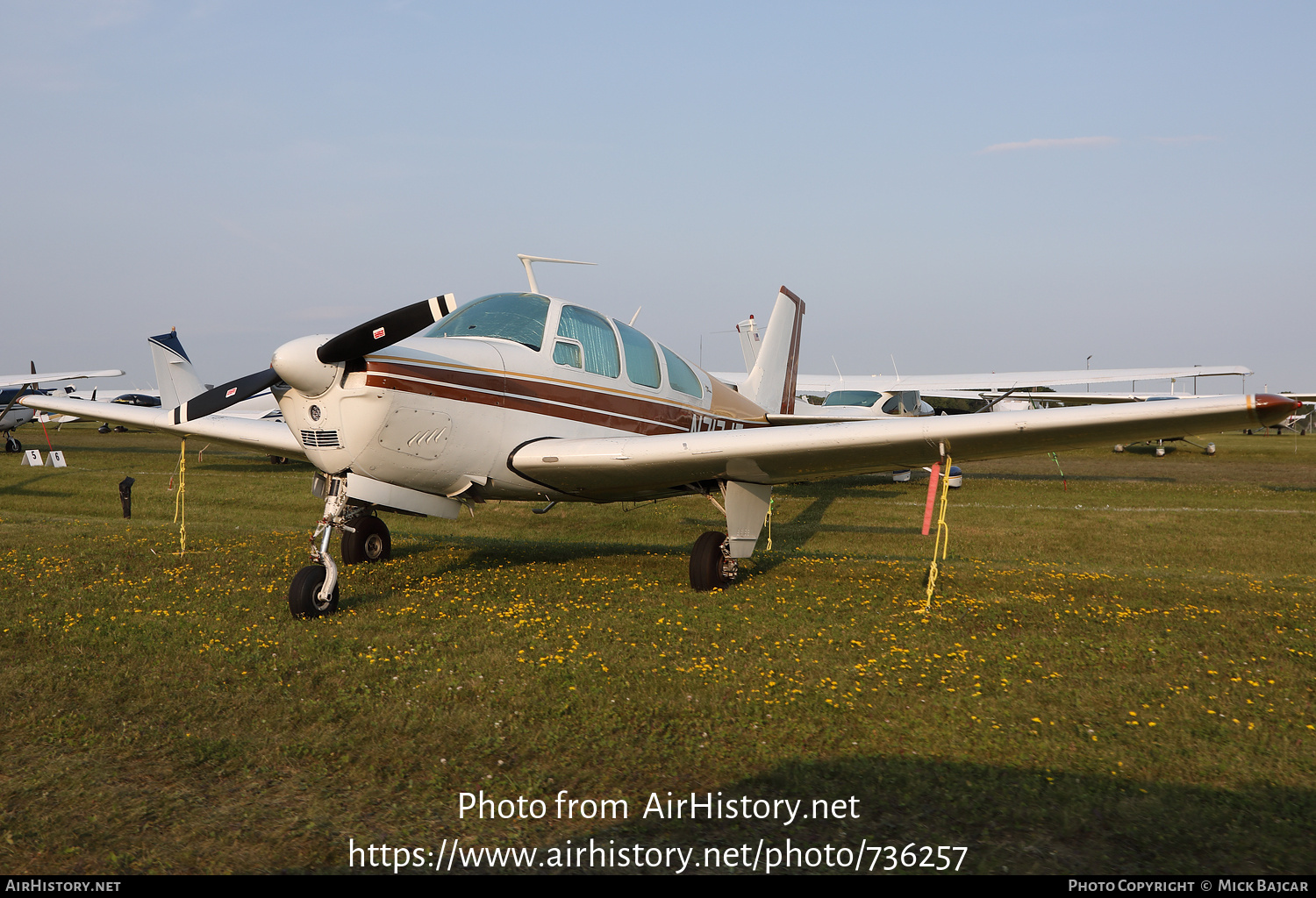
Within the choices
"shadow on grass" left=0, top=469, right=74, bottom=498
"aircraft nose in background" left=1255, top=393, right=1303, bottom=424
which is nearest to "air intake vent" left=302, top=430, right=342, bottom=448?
"aircraft nose in background" left=1255, top=393, right=1303, bottom=424

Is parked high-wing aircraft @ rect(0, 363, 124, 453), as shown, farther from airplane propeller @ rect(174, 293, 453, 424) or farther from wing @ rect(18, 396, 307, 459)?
airplane propeller @ rect(174, 293, 453, 424)

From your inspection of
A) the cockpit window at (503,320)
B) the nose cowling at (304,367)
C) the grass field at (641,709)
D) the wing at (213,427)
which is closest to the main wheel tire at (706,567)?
the grass field at (641,709)

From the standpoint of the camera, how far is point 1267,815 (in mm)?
3906

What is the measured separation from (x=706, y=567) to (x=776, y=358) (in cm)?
577

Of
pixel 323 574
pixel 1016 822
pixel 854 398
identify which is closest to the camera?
pixel 1016 822

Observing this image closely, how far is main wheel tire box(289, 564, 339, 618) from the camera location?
701 centimetres

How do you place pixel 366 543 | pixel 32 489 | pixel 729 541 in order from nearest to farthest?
pixel 729 541 → pixel 366 543 → pixel 32 489

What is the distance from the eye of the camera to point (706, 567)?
881 centimetres

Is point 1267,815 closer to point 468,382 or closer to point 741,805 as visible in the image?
point 741,805

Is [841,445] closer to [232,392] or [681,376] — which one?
[681,376]

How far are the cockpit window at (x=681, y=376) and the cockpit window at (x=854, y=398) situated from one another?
21.3 metres

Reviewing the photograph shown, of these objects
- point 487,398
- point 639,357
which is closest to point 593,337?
point 639,357

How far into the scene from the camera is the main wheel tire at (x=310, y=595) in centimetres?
701
